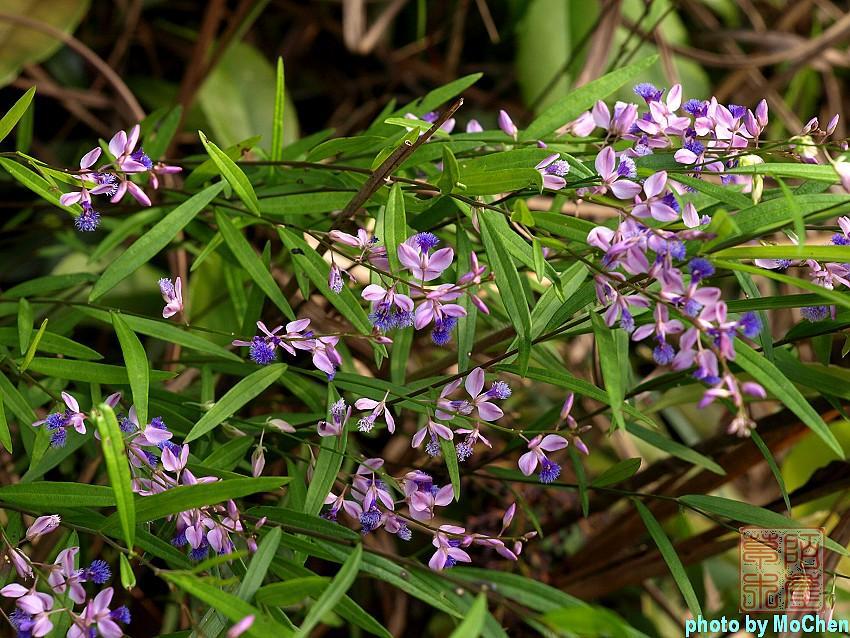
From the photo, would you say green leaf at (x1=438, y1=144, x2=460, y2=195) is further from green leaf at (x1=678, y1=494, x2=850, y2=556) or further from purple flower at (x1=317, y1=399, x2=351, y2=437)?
green leaf at (x1=678, y1=494, x2=850, y2=556)

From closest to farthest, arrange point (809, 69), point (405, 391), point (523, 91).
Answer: point (405, 391) → point (523, 91) → point (809, 69)

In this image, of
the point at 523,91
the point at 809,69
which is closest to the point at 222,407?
the point at 523,91

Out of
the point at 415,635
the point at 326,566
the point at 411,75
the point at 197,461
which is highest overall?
the point at 411,75

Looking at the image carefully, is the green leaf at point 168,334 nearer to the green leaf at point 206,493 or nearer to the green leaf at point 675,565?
the green leaf at point 206,493

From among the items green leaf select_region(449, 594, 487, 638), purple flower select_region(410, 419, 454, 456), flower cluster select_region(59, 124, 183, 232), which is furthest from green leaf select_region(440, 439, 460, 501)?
flower cluster select_region(59, 124, 183, 232)

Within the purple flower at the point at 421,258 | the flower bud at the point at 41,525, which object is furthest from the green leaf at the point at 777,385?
the flower bud at the point at 41,525

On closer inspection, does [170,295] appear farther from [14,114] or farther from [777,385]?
[777,385]

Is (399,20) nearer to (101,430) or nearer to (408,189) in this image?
(408,189)
